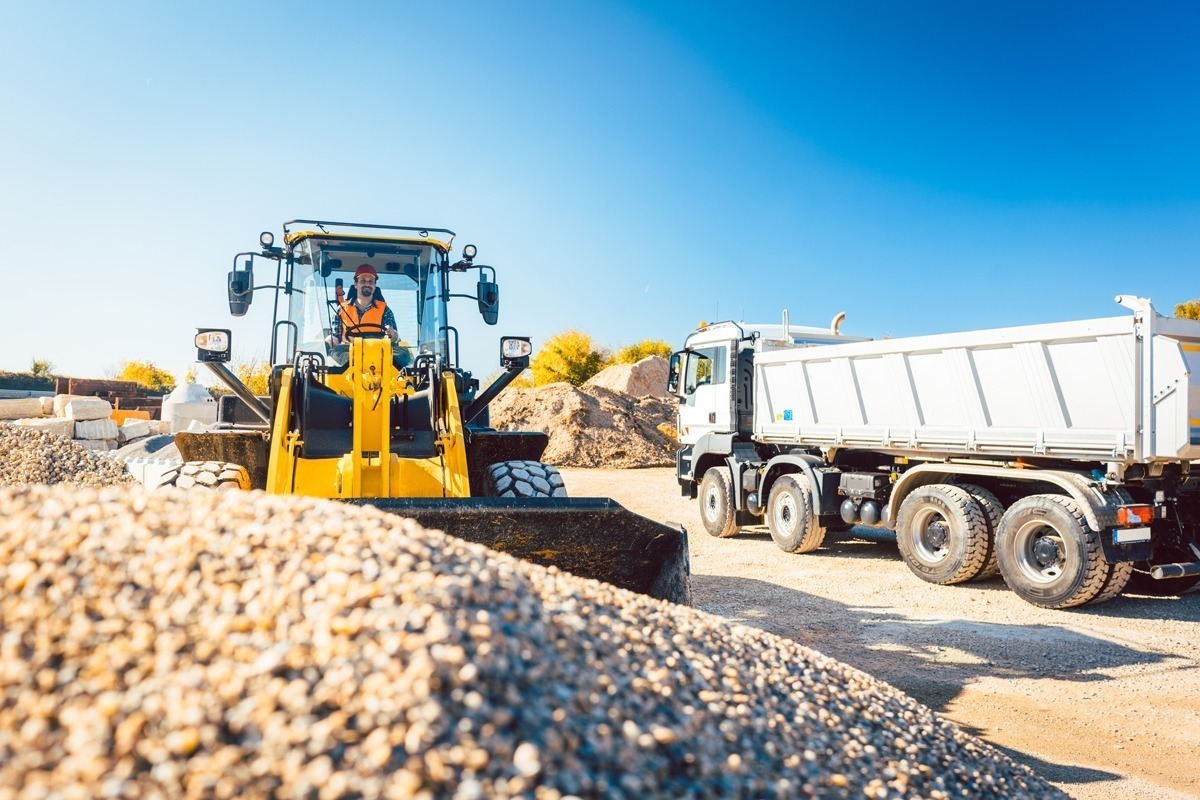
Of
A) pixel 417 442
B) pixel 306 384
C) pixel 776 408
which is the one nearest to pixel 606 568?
pixel 417 442

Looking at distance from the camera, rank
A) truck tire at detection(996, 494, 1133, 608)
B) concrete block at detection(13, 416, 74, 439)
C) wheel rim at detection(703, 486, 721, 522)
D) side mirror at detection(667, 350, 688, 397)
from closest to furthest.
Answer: truck tire at detection(996, 494, 1133, 608) → wheel rim at detection(703, 486, 721, 522) → side mirror at detection(667, 350, 688, 397) → concrete block at detection(13, 416, 74, 439)

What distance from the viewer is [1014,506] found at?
298 inches

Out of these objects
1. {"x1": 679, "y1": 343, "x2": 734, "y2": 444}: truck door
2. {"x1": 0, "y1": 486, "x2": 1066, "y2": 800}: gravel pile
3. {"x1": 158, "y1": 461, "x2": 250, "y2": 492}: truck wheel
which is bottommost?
{"x1": 0, "y1": 486, "x2": 1066, "y2": 800}: gravel pile

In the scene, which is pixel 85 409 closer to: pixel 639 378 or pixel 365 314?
pixel 365 314

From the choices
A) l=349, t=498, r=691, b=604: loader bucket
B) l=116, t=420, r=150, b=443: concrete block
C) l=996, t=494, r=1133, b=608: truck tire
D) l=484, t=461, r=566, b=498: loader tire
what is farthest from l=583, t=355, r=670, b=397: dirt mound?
l=349, t=498, r=691, b=604: loader bucket

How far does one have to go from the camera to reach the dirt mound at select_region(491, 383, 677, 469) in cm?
2323

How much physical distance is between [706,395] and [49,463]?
790 centimetres

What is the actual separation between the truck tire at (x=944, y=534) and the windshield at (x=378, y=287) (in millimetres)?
4976

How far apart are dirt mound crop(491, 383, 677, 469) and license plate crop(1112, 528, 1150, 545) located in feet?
53.7

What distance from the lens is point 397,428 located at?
599 cm

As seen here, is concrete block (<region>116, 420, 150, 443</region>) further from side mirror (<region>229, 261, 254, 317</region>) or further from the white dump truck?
the white dump truck

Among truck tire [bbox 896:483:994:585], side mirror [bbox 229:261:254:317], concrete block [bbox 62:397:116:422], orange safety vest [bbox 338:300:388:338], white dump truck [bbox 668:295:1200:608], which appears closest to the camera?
side mirror [bbox 229:261:254:317]

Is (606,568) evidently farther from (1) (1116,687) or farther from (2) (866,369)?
(2) (866,369)

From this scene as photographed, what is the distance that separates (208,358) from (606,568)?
Answer: 3088mm
